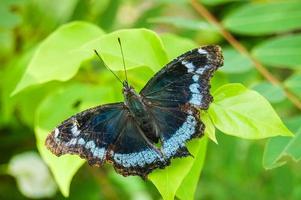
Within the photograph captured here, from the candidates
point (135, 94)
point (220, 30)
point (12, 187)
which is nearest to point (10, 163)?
point (12, 187)

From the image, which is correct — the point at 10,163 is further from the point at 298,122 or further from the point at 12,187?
the point at 298,122

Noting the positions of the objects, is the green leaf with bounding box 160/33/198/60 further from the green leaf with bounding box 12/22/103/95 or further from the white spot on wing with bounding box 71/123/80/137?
the white spot on wing with bounding box 71/123/80/137

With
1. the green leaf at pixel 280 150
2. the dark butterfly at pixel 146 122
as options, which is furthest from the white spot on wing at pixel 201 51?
the green leaf at pixel 280 150

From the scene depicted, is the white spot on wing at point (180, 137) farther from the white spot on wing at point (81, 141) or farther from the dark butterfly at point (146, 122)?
the white spot on wing at point (81, 141)

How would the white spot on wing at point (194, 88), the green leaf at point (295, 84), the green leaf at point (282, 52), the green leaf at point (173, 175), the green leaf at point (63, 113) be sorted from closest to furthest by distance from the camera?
the green leaf at point (173, 175) → the white spot on wing at point (194, 88) → the green leaf at point (63, 113) → the green leaf at point (295, 84) → the green leaf at point (282, 52)

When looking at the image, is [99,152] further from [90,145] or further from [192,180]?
[192,180]

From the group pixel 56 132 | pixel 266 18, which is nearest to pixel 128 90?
pixel 56 132


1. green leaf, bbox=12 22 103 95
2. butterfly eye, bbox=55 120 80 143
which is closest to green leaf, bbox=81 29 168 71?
green leaf, bbox=12 22 103 95
